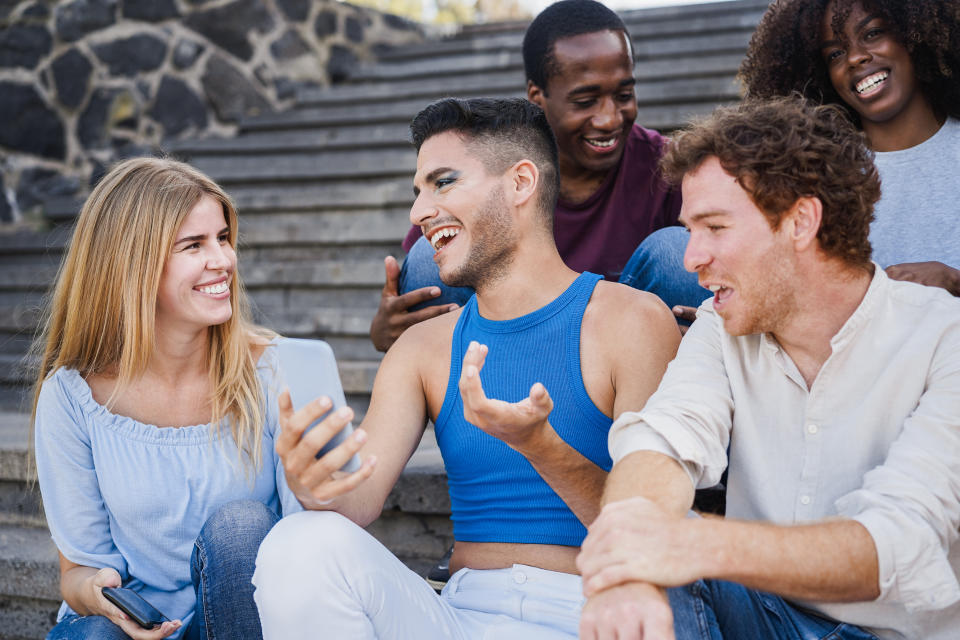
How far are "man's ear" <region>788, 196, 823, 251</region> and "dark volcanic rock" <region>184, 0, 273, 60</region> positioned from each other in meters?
4.57

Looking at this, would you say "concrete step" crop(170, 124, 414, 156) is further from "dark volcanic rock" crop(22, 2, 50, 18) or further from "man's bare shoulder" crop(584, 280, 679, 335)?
"man's bare shoulder" crop(584, 280, 679, 335)

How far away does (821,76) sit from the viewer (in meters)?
2.47

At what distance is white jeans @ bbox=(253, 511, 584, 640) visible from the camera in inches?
55.0

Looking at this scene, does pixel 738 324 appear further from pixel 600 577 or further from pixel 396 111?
pixel 396 111

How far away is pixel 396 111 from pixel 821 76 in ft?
9.50

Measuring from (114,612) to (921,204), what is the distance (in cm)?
217

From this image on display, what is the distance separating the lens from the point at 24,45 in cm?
457

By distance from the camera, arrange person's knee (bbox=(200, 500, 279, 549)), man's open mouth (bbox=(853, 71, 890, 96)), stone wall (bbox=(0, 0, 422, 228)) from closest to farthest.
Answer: person's knee (bbox=(200, 500, 279, 549)), man's open mouth (bbox=(853, 71, 890, 96)), stone wall (bbox=(0, 0, 422, 228))

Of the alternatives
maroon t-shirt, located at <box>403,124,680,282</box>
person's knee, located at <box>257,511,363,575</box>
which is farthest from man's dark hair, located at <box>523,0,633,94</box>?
person's knee, located at <box>257,511,363,575</box>

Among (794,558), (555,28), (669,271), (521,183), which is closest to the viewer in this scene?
(794,558)

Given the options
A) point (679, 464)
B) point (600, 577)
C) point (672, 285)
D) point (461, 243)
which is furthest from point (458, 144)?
point (600, 577)

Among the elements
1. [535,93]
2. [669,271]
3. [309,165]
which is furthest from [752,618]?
[309,165]

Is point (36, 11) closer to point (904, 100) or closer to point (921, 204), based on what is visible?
point (904, 100)

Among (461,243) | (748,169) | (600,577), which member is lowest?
→ (600,577)
